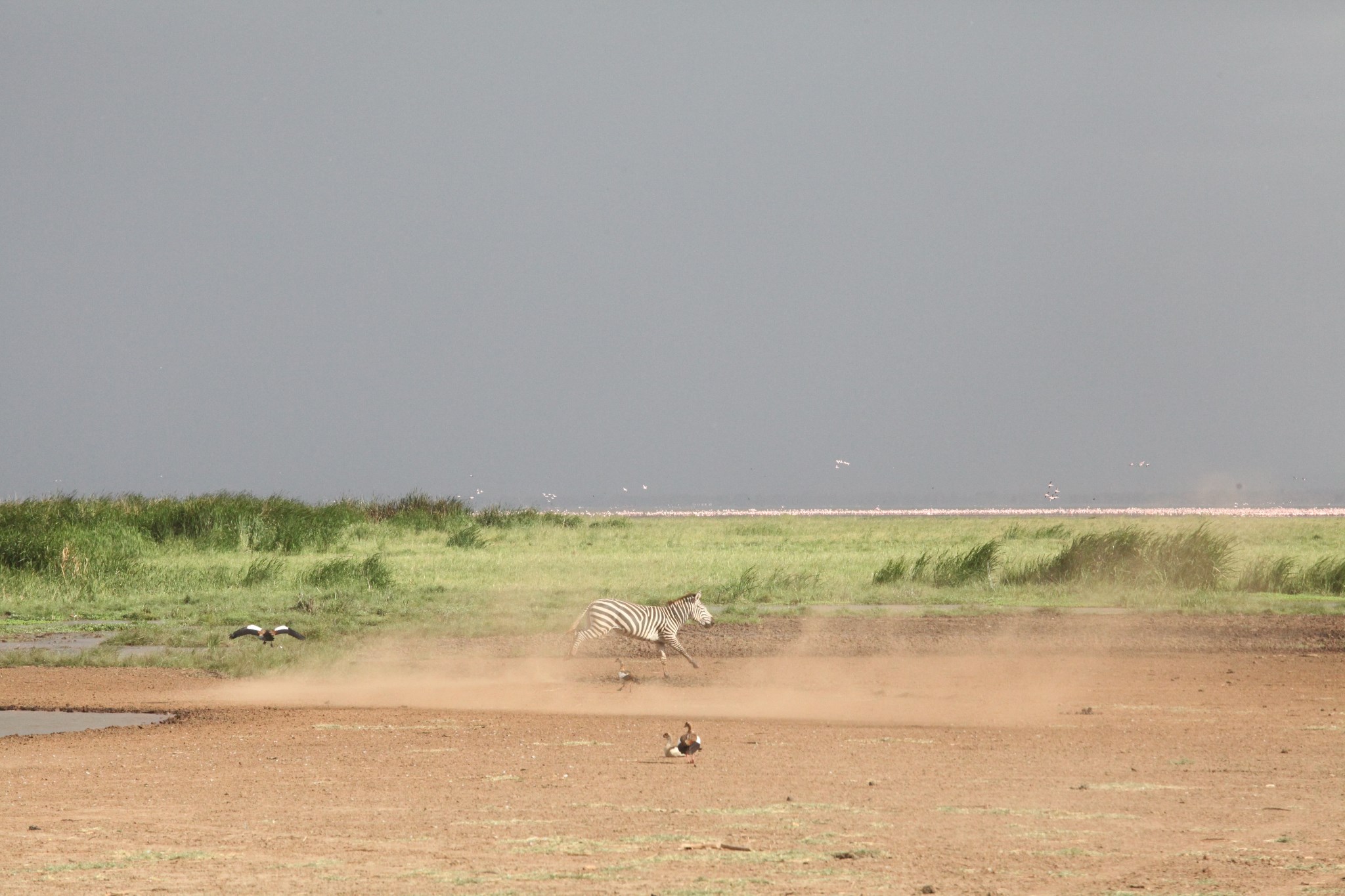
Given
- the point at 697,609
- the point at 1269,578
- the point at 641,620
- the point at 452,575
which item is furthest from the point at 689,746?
the point at 1269,578

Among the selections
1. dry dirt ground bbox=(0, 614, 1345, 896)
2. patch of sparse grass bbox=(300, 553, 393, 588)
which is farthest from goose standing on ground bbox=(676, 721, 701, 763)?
patch of sparse grass bbox=(300, 553, 393, 588)

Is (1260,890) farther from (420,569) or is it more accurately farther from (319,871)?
(420,569)

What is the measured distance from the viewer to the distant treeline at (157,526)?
29062mm

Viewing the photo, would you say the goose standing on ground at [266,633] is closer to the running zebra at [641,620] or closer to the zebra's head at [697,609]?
the running zebra at [641,620]

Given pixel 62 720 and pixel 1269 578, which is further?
pixel 1269 578

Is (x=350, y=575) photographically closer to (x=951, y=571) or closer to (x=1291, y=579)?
(x=951, y=571)

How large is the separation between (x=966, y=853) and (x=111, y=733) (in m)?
8.72

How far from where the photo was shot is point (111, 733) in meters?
13.6

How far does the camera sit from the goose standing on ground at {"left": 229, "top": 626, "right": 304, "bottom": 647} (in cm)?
1886

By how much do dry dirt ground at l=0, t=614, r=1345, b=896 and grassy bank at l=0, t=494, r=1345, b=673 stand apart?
3498mm

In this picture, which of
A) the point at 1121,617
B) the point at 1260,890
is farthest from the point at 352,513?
the point at 1260,890

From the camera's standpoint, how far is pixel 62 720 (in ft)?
48.2

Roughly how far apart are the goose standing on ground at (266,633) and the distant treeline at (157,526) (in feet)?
33.1

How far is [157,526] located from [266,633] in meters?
18.9
